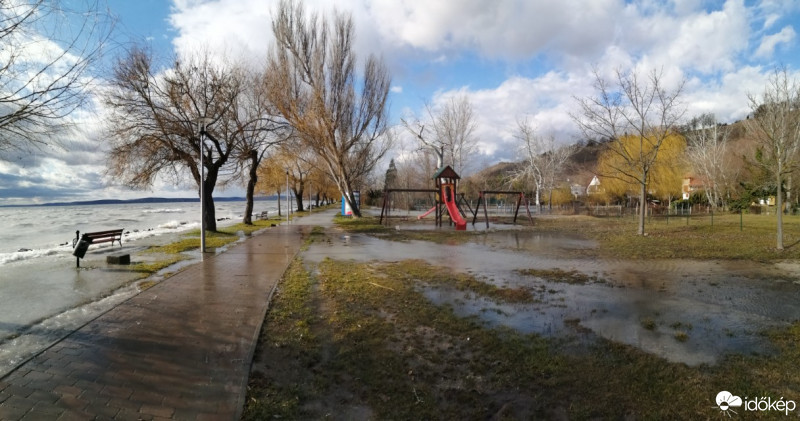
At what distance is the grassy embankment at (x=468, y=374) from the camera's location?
3.48 m

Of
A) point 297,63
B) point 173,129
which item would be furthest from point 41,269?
point 297,63

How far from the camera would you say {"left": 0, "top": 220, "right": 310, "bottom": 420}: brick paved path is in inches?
135

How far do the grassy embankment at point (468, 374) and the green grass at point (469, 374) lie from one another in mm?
12

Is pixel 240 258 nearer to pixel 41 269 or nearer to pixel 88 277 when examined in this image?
pixel 88 277

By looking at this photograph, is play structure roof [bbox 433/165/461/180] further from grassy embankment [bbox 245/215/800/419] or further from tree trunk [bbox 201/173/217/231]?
grassy embankment [bbox 245/215/800/419]

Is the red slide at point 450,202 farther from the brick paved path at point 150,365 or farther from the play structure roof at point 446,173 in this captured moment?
the brick paved path at point 150,365

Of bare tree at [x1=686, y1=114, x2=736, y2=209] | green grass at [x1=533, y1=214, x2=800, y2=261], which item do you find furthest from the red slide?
bare tree at [x1=686, y1=114, x2=736, y2=209]

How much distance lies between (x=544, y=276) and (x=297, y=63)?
24910 millimetres

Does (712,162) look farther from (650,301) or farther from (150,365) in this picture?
(150,365)

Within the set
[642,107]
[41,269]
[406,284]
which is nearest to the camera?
[406,284]

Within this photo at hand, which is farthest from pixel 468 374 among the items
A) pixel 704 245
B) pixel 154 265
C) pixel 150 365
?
pixel 704 245

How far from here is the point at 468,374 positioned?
13.6ft

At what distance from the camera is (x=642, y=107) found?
17.5m

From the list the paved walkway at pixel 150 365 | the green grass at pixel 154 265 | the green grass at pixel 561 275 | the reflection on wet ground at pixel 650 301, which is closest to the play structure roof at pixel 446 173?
the reflection on wet ground at pixel 650 301
